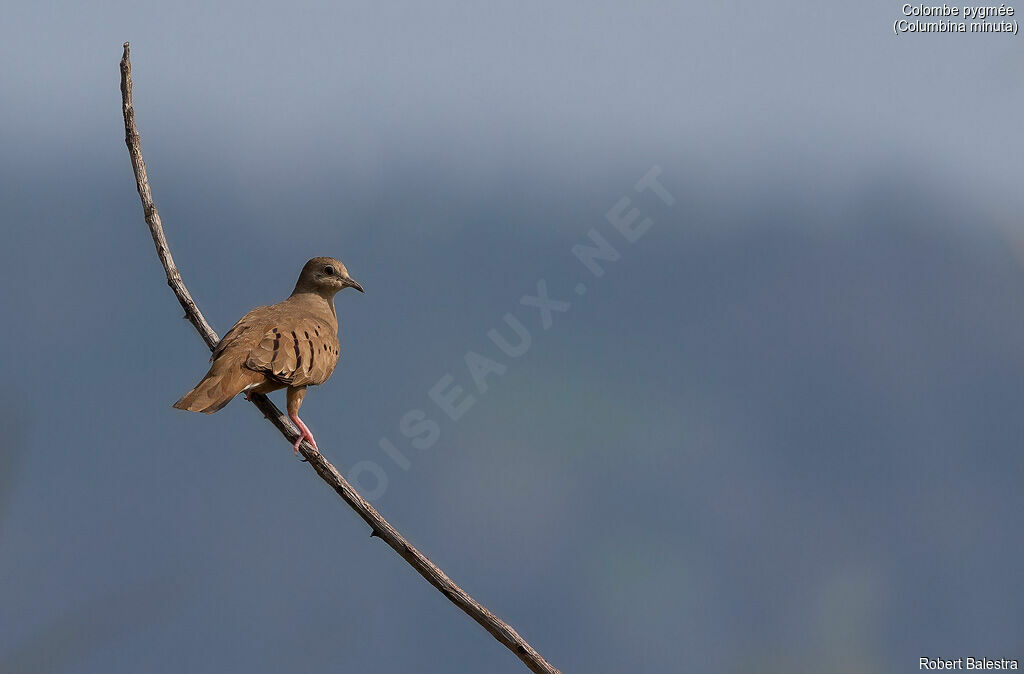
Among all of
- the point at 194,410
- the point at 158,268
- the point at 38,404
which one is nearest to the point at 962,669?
the point at 194,410

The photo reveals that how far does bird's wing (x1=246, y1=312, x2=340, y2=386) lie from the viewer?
5.38m

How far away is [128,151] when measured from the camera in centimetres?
454

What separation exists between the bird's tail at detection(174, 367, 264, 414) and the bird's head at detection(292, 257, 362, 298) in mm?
1469

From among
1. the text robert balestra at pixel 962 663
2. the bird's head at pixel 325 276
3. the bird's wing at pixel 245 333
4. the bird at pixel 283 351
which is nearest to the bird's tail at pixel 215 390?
the bird at pixel 283 351

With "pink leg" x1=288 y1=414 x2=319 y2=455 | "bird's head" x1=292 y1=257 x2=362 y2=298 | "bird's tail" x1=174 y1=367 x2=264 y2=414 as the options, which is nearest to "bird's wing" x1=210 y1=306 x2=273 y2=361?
"bird's tail" x1=174 y1=367 x2=264 y2=414

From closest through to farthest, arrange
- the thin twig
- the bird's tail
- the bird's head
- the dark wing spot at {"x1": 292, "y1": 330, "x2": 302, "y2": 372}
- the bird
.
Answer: the thin twig
the bird's tail
the bird
the dark wing spot at {"x1": 292, "y1": 330, "x2": 302, "y2": 372}
the bird's head

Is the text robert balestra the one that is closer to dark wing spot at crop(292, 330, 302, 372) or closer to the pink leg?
the pink leg

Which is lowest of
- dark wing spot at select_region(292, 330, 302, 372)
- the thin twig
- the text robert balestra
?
the thin twig

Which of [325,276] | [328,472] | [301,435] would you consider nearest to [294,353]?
[301,435]

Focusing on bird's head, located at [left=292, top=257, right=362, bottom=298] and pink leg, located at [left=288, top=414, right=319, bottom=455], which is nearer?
pink leg, located at [left=288, top=414, right=319, bottom=455]

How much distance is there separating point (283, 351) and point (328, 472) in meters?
1.58

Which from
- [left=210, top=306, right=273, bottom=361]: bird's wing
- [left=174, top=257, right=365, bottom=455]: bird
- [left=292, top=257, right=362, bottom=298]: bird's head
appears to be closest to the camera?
[left=174, top=257, right=365, bottom=455]: bird

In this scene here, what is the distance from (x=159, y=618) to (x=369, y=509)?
2.59 feet

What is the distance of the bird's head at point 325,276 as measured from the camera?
6.61 meters
